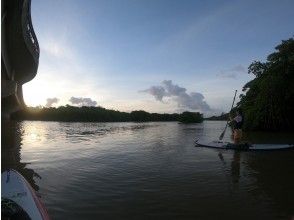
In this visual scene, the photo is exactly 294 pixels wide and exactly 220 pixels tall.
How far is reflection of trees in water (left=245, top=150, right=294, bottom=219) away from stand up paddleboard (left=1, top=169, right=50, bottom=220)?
4950 millimetres

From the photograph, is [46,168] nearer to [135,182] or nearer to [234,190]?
[135,182]

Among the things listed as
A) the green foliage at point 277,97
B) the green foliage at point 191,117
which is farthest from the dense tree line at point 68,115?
the green foliage at point 277,97

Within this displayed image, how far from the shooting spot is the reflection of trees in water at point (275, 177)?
8352 millimetres

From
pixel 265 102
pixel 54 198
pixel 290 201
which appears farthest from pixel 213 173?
pixel 265 102

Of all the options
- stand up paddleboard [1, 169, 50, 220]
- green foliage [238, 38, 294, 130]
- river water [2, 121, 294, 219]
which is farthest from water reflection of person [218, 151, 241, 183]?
green foliage [238, 38, 294, 130]

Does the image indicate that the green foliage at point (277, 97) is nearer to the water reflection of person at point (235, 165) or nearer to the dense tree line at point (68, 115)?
the water reflection of person at point (235, 165)

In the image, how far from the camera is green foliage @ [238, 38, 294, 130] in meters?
37.1

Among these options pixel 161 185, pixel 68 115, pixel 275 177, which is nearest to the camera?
pixel 161 185

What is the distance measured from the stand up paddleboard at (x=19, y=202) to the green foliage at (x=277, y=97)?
112 ft

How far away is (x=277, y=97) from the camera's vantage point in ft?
124

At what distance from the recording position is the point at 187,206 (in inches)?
316

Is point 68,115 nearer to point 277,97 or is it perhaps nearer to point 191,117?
point 191,117

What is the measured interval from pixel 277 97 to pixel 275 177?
2821cm

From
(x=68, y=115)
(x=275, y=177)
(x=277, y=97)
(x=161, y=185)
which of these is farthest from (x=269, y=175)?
(x=68, y=115)
